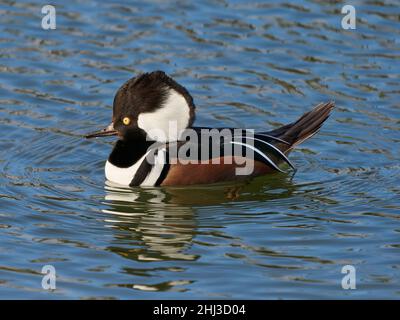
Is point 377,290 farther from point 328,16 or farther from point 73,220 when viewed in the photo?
point 328,16

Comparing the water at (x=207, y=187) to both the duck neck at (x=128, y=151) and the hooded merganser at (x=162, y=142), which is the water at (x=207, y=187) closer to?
the hooded merganser at (x=162, y=142)

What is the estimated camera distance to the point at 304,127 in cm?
1402

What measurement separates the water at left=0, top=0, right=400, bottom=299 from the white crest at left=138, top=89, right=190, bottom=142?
67 cm

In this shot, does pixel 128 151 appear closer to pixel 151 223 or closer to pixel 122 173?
pixel 122 173

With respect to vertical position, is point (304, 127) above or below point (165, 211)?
above

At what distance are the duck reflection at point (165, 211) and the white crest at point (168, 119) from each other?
657 mm

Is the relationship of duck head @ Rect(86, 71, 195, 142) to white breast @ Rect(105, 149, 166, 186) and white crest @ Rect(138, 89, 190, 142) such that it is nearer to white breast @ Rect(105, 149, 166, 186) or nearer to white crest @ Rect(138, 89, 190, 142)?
white crest @ Rect(138, 89, 190, 142)

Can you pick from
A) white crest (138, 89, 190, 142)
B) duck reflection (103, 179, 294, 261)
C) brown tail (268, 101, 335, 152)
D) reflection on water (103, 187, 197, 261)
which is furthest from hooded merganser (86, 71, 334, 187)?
brown tail (268, 101, 335, 152)

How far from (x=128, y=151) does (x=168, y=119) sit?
0.64 m

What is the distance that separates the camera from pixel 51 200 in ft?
41.7

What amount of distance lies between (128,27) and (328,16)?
3134mm

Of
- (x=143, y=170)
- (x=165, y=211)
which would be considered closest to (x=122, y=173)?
(x=143, y=170)

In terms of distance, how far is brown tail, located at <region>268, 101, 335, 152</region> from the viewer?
45.8ft

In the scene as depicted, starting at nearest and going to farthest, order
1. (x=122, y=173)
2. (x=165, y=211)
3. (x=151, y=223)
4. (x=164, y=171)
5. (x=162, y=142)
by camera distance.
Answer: (x=151, y=223), (x=165, y=211), (x=164, y=171), (x=122, y=173), (x=162, y=142)
